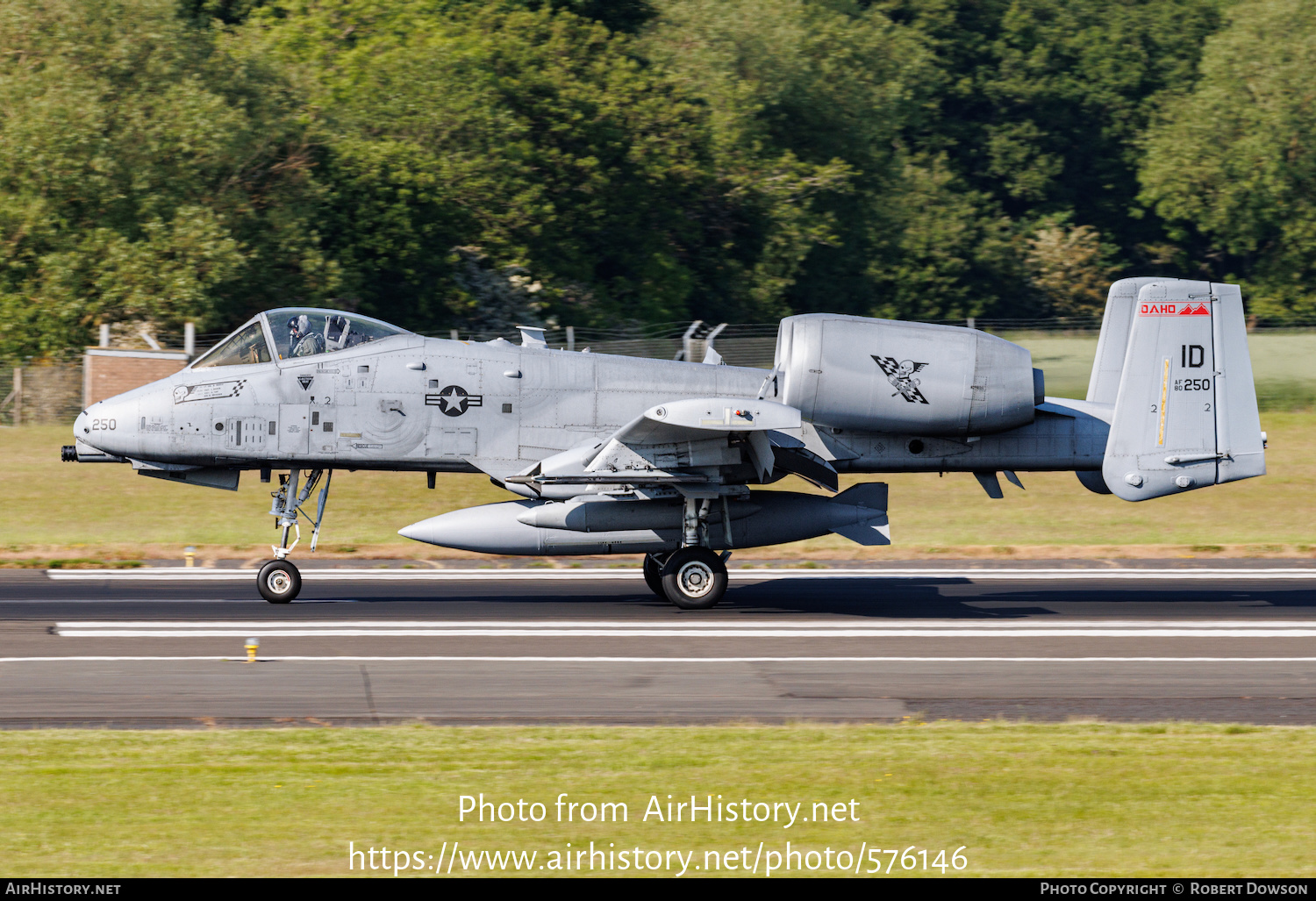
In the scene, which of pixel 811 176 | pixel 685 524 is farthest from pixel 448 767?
pixel 811 176

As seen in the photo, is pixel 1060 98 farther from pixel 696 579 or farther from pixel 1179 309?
pixel 696 579

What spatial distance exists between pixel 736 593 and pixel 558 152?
98.1ft

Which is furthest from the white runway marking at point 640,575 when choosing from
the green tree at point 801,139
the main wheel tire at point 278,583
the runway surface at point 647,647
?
the green tree at point 801,139

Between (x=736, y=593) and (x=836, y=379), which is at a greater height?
(x=836, y=379)

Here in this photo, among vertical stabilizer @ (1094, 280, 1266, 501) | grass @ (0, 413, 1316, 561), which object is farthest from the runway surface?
grass @ (0, 413, 1316, 561)

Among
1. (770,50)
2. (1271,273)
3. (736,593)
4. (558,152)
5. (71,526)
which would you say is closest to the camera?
(736,593)

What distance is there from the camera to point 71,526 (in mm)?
23109

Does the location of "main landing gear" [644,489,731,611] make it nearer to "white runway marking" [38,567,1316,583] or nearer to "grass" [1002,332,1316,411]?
"white runway marking" [38,567,1316,583]

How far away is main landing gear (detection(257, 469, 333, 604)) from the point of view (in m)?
16.4

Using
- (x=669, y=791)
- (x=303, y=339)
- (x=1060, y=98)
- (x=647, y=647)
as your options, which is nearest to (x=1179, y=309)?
(x=647, y=647)

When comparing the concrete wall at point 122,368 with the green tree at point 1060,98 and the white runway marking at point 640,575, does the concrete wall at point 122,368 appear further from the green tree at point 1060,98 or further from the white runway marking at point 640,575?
the green tree at point 1060,98

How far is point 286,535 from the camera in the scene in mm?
16750

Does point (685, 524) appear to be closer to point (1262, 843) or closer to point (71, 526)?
point (1262, 843)

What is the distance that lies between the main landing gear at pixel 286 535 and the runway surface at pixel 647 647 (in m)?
0.26
